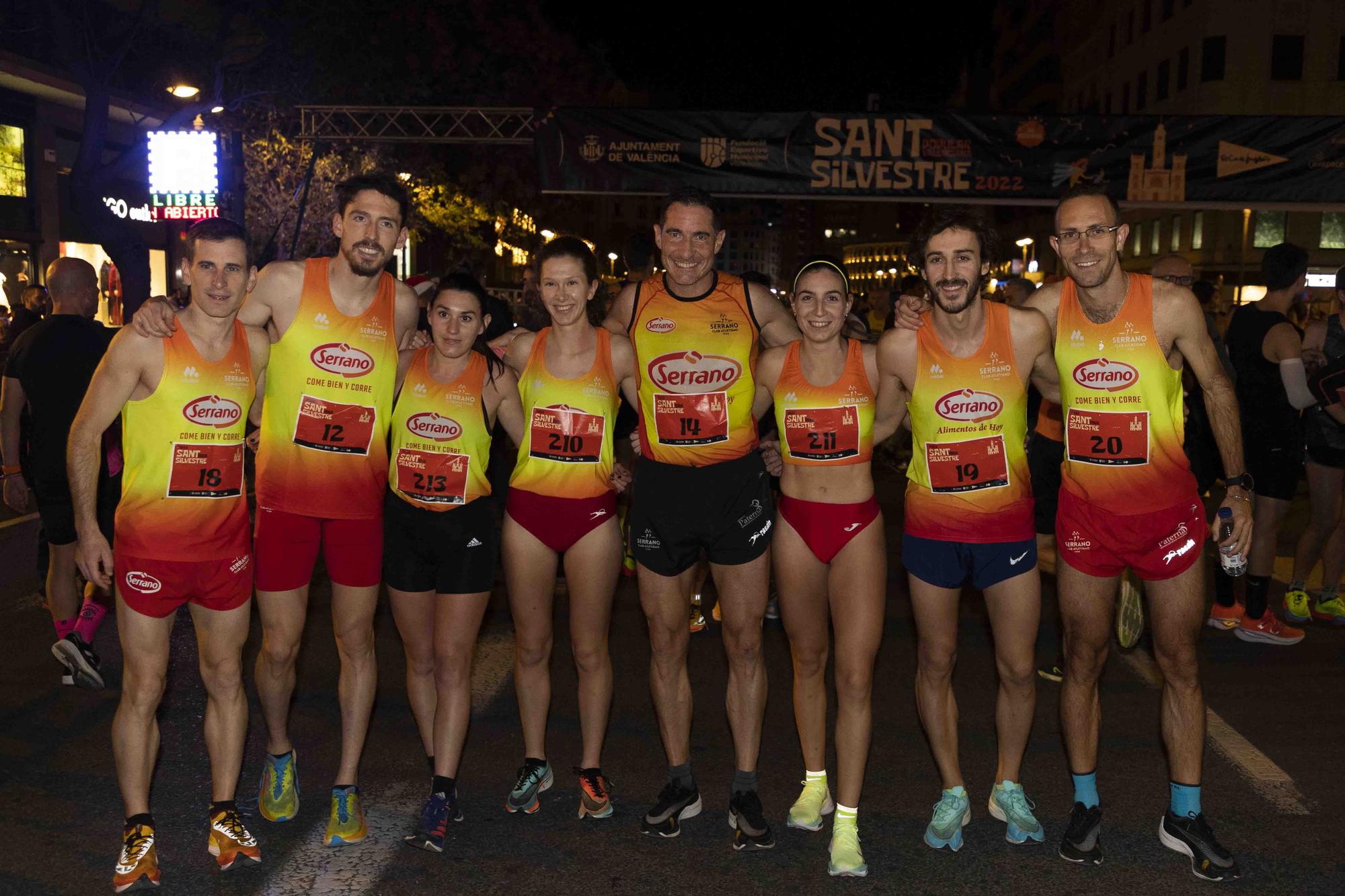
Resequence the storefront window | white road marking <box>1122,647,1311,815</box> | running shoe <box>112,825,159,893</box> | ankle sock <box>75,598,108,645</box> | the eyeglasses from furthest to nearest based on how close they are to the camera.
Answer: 1. the storefront window
2. ankle sock <box>75,598,108,645</box>
3. white road marking <box>1122,647,1311,815</box>
4. the eyeglasses
5. running shoe <box>112,825,159,893</box>

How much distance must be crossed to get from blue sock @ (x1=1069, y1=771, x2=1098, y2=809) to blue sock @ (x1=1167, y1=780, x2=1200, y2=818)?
271 mm

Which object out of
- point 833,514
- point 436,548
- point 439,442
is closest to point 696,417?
point 833,514

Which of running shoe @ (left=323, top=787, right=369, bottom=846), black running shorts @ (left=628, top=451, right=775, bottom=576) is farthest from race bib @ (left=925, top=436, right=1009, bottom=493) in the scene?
running shoe @ (left=323, top=787, right=369, bottom=846)

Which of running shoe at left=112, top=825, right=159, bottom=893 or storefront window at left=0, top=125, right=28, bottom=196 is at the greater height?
storefront window at left=0, top=125, right=28, bottom=196

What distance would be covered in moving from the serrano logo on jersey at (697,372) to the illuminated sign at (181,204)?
799 inches

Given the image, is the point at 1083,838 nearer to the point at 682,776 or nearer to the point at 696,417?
the point at 682,776

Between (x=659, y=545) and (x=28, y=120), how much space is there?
943 inches

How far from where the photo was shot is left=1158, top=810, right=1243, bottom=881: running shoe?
13.4 feet

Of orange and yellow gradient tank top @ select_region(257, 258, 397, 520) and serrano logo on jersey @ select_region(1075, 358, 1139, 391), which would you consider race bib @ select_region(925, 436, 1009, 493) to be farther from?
orange and yellow gradient tank top @ select_region(257, 258, 397, 520)

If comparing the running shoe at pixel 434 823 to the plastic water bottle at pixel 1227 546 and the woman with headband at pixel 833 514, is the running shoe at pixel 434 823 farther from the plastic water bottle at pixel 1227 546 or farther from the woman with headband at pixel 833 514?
the plastic water bottle at pixel 1227 546

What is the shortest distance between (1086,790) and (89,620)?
5053mm

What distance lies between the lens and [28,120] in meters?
23.6

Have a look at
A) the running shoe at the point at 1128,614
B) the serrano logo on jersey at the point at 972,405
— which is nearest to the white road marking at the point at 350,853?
the serrano logo on jersey at the point at 972,405

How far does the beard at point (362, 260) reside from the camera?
4.45 metres
